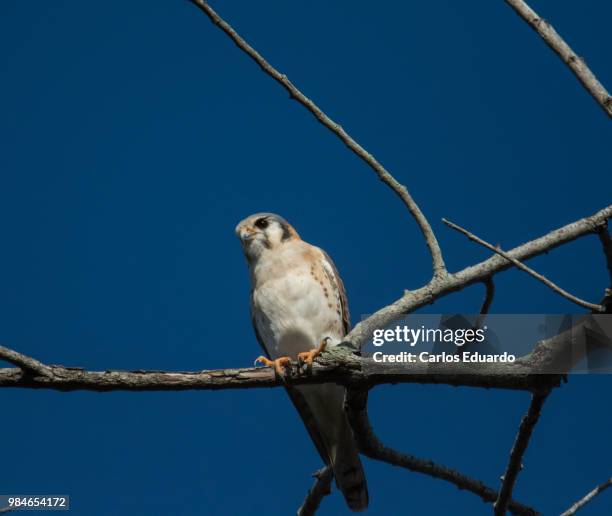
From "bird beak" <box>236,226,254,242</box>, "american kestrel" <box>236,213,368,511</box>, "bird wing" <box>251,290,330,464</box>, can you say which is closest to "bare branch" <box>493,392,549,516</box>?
"american kestrel" <box>236,213,368,511</box>

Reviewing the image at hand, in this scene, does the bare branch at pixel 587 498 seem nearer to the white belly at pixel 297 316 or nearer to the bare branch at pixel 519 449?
the bare branch at pixel 519 449

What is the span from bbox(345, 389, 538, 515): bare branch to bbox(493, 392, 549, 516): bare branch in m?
0.64

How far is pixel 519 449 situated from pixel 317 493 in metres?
1.79

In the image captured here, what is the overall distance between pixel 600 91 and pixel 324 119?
3.40ft

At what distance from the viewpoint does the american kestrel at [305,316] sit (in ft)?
16.4

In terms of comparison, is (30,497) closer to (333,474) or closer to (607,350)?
(333,474)

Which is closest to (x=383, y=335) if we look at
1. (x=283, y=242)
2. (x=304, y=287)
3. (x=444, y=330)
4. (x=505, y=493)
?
(x=444, y=330)

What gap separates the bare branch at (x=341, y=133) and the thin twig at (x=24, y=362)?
141 cm

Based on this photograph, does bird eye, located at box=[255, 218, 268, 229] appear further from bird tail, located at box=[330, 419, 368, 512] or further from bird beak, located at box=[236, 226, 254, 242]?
bird tail, located at box=[330, 419, 368, 512]

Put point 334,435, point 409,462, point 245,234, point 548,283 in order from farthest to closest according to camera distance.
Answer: point 245,234 < point 334,435 < point 409,462 < point 548,283

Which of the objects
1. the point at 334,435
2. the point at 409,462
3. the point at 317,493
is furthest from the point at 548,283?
the point at 334,435

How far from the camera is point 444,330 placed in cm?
342

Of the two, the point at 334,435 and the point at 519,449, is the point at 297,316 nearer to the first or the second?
the point at 334,435

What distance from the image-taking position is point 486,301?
3426 mm
